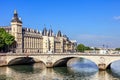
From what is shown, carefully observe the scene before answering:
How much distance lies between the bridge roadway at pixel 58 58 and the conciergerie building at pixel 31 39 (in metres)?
25.6

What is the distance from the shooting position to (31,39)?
120m

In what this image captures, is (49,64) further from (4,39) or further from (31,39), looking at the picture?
(31,39)

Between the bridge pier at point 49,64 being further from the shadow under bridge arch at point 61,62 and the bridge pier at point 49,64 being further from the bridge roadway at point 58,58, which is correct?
the shadow under bridge arch at point 61,62

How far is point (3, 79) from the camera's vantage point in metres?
51.0

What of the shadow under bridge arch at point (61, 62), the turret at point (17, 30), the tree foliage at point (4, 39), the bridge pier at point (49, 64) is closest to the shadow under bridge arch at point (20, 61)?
the tree foliage at point (4, 39)

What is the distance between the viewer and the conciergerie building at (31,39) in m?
107

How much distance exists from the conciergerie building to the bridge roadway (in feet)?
84.0

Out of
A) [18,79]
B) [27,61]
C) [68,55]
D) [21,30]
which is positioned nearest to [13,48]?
[21,30]

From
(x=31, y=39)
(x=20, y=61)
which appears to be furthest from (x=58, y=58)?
(x=31, y=39)

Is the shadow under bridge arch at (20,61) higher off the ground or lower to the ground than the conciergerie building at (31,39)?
lower

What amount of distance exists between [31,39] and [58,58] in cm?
4867

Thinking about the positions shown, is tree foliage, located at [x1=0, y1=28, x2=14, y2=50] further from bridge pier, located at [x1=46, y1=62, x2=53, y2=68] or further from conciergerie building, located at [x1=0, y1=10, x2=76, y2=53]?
bridge pier, located at [x1=46, y1=62, x2=53, y2=68]

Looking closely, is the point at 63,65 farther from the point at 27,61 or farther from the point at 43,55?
the point at 27,61

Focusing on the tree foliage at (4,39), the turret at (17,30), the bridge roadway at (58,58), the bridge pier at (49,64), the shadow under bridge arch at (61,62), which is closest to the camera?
the bridge roadway at (58,58)
